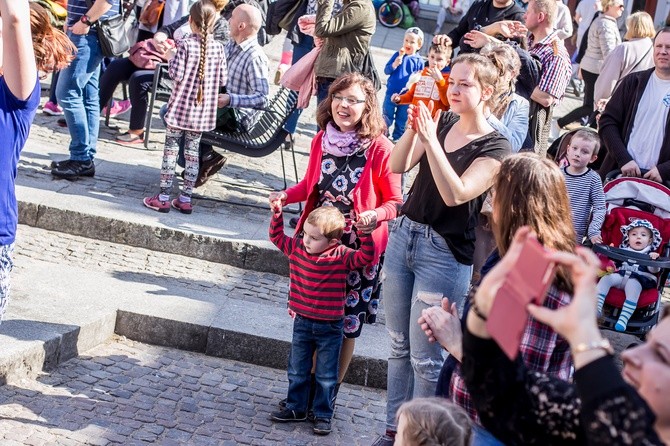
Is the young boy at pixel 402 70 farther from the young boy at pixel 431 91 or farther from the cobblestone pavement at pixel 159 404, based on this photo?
the young boy at pixel 431 91

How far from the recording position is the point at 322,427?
512cm

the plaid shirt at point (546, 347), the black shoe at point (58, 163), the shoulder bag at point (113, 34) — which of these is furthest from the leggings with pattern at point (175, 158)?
the plaid shirt at point (546, 347)

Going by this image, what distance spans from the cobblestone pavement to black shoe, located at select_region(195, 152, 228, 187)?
239 cm

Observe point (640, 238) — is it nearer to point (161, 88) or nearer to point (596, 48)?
point (161, 88)

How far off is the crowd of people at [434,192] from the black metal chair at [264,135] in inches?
4.4

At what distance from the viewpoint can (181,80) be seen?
287 inches

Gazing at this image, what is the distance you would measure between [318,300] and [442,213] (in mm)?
907

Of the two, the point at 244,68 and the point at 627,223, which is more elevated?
the point at 244,68

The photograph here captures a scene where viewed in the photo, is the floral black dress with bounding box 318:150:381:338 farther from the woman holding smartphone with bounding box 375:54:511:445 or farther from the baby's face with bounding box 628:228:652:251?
the baby's face with bounding box 628:228:652:251

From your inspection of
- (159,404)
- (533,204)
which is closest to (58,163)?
(159,404)

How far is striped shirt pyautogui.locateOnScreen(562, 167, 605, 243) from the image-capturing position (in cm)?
634

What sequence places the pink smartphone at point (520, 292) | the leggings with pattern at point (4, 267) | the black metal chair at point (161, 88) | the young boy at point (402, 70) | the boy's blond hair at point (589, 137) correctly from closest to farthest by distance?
1. the pink smartphone at point (520, 292)
2. the leggings with pattern at point (4, 267)
3. the boy's blond hair at point (589, 137)
4. the black metal chair at point (161, 88)
5. the young boy at point (402, 70)

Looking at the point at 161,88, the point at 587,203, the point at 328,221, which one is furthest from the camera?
the point at 161,88

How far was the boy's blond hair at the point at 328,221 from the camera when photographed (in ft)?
16.2
